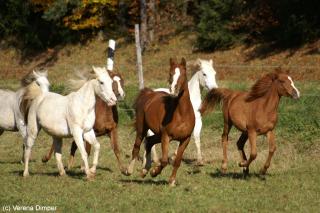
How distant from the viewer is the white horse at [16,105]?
13836 millimetres

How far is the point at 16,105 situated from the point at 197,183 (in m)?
4.53

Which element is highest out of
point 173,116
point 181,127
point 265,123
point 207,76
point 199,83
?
point 207,76

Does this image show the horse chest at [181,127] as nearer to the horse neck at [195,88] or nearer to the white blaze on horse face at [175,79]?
the white blaze on horse face at [175,79]

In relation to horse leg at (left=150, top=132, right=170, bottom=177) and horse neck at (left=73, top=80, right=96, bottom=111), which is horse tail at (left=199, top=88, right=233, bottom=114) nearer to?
horse neck at (left=73, top=80, right=96, bottom=111)

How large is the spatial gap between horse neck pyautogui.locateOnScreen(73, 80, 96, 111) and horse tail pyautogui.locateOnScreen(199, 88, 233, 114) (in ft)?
8.32

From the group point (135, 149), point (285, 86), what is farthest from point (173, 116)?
point (285, 86)

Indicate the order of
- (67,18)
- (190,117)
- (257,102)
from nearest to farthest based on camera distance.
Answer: (190,117), (257,102), (67,18)

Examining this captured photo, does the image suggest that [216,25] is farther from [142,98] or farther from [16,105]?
Result: [142,98]

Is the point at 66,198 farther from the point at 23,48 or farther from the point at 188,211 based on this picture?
the point at 23,48

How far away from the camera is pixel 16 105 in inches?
563

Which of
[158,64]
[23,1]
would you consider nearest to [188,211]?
[158,64]

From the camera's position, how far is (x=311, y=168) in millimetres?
13453

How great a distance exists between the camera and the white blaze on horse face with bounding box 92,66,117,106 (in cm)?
1205

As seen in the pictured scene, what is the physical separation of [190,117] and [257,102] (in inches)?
72.9
